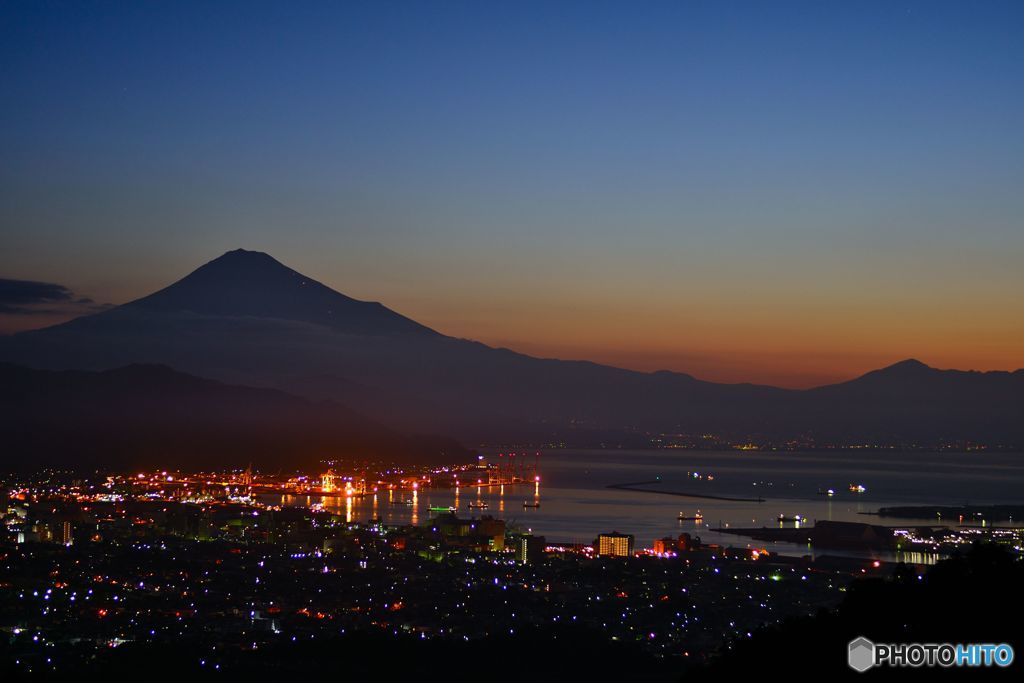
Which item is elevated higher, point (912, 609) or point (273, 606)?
point (912, 609)

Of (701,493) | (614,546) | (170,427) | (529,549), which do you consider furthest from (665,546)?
(170,427)

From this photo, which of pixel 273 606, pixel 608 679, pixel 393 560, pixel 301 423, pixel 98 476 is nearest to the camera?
pixel 608 679

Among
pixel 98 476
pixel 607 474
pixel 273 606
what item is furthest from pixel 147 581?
pixel 607 474

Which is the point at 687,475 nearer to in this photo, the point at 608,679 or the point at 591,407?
the point at 608,679

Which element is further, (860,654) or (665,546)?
(665,546)
